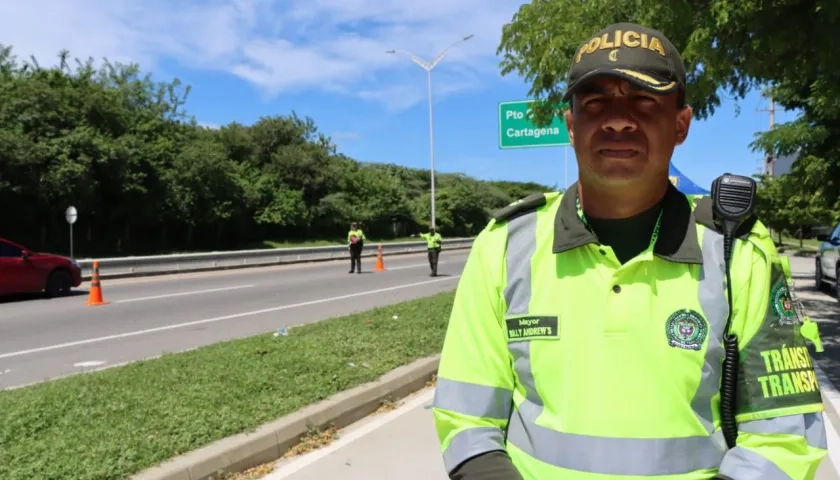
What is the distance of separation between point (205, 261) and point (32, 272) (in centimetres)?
1017

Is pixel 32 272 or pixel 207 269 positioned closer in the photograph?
pixel 32 272

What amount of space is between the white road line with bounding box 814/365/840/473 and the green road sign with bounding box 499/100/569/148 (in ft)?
42.7

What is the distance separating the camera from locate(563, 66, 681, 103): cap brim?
1602 mm

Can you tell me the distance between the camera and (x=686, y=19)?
265 inches

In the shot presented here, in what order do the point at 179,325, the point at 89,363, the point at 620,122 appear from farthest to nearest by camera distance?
the point at 179,325
the point at 89,363
the point at 620,122

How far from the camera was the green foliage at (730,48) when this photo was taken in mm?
6395

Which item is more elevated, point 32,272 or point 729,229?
point 729,229

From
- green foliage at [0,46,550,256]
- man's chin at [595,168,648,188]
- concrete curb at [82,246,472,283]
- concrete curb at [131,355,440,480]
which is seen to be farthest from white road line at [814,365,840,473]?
green foliage at [0,46,550,256]

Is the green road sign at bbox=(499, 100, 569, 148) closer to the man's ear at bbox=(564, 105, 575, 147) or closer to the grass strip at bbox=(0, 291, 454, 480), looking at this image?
the grass strip at bbox=(0, 291, 454, 480)

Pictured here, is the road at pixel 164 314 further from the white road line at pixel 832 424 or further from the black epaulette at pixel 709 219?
the black epaulette at pixel 709 219

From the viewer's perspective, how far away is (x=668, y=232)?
1.68 m

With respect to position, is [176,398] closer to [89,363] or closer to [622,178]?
[89,363]

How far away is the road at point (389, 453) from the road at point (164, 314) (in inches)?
170

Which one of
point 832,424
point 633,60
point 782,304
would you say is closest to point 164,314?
point 832,424
